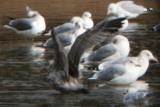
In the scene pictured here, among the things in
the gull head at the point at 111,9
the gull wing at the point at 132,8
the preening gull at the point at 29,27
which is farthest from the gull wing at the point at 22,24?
the gull wing at the point at 132,8

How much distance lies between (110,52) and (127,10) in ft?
31.3

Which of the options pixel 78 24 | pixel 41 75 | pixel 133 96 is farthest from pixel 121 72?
pixel 78 24

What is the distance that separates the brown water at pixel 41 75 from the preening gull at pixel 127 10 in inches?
9.9

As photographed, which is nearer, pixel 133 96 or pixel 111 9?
pixel 133 96

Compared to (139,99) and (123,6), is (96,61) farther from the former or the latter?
(123,6)

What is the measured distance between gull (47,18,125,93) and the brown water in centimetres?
24

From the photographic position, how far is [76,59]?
957cm

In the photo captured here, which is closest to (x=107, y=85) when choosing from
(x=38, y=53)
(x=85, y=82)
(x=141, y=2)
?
(x=85, y=82)

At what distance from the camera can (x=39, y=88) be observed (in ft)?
34.9

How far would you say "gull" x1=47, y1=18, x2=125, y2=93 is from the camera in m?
9.54

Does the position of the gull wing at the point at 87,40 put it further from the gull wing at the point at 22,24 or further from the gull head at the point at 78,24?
the gull wing at the point at 22,24

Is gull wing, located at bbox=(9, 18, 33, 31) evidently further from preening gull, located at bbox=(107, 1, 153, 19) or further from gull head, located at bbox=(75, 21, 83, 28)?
preening gull, located at bbox=(107, 1, 153, 19)

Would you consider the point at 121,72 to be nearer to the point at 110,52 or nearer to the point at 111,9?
the point at 110,52

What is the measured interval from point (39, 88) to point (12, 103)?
1.17m
